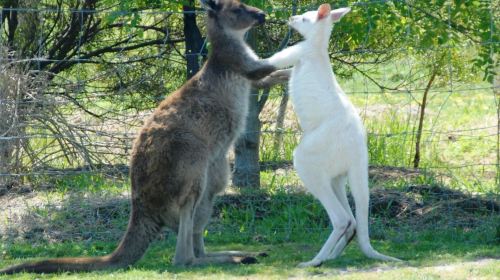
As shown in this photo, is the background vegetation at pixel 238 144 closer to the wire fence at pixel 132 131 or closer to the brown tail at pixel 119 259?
the wire fence at pixel 132 131

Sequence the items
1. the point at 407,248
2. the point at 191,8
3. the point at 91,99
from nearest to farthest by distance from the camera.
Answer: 1. the point at 407,248
2. the point at 191,8
3. the point at 91,99

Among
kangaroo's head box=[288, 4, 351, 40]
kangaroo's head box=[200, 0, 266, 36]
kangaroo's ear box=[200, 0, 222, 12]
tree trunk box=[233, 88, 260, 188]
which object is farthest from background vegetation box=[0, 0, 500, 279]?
kangaroo's head box=[288, 4, 351, 40]

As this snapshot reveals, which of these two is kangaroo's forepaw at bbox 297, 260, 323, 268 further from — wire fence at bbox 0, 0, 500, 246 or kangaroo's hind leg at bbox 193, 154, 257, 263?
wire fence at bbox 0, 0, 500, 246

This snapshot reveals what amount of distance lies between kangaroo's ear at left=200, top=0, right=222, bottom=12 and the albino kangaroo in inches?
41.0

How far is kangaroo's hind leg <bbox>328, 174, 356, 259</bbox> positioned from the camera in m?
6.86

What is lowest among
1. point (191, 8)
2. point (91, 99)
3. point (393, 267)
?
point (393, 267)

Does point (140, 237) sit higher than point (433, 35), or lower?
lower

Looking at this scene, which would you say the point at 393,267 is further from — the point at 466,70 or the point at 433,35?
the point at 466,70

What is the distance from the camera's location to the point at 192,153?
698cm

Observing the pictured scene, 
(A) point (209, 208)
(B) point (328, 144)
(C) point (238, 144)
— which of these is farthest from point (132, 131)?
(B) point (328, 144)

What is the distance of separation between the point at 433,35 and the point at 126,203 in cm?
335

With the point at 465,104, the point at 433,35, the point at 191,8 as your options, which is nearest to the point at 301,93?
the point at 433,35

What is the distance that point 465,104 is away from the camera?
49.8 feet

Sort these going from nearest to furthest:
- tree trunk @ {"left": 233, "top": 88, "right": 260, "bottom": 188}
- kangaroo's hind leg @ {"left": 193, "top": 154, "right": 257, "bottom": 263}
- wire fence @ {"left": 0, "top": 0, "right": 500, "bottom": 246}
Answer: kangaroo's hind leg @ {"left": 193, "top": 154, "right": 257, "bottom": 263}, wire fence @ {"left": 0, "top": 0, "right": 500, "bottom": 246}, tree trunk @ {"left": 233, "top": 88, "right": 260, "bottom": 188}
